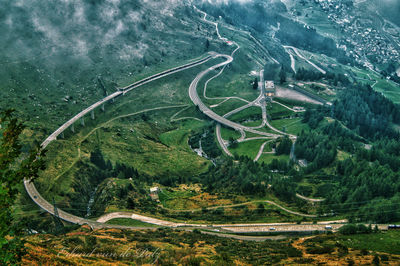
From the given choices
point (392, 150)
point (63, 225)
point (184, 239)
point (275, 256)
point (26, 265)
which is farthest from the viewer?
point (392, 150)

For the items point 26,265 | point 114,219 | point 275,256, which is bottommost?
point 114,219

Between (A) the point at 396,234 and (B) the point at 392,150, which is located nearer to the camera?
(A) the point at 396,234

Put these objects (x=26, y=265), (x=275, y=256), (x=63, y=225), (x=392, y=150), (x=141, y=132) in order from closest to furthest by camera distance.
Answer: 1. (x=26, y=265)
2. (x=275, y=256)
3. (x=63, y=225)
4. (x=392, y=150)
5. (x=141, y=132)

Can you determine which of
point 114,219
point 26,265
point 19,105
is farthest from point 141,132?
point 26,265

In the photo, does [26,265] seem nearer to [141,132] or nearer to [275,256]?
[275,256]

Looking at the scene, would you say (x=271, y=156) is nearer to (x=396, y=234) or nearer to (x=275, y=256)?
(x=396, y=234)

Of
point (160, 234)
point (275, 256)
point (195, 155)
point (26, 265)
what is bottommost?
point (195, 155)

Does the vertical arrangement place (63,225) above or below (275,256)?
below

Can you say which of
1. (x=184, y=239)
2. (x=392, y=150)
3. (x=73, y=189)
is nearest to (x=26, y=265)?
(x=184, y=239)

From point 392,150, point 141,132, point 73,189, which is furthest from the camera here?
point 141,132
